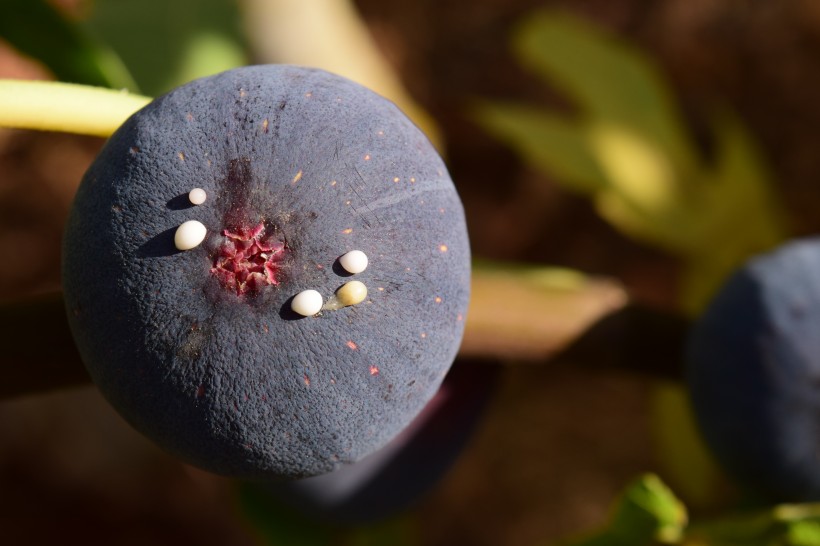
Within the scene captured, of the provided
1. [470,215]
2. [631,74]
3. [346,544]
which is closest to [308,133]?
[346,544]

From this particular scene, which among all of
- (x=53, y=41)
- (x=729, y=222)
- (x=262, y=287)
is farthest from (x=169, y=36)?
(x=729, y=222)

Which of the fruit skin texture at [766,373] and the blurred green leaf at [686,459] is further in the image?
the blurred green leaf at [686,459]

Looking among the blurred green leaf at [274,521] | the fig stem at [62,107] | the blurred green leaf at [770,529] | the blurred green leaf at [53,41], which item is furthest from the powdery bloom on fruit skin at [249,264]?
the blurred green leaf at [274,521]

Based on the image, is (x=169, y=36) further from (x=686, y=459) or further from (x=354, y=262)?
(x=686, y=459)

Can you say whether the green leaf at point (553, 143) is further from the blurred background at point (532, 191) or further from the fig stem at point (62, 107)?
the fig stem at point (62, 107)

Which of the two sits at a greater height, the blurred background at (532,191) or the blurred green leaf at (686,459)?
the blurred background at (532,191)

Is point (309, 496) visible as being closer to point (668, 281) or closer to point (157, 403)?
point (157, 403)
